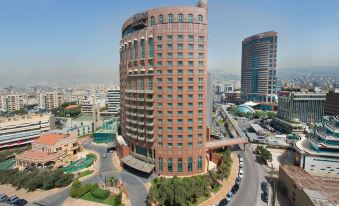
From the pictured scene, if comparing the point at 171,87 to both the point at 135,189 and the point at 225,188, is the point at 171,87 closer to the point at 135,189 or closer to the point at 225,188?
the point at 135,189

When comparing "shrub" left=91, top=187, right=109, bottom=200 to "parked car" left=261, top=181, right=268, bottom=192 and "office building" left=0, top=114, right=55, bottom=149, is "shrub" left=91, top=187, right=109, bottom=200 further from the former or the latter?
"office building" left=0, top=114, right=55, bottom=149

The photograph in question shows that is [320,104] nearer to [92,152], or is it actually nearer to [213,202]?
[213,202]

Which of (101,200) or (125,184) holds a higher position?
(125,184)

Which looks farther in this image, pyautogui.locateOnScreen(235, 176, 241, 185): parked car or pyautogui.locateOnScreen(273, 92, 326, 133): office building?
pyautogui.locateOnScreen(273, 92, 326, 133): office building

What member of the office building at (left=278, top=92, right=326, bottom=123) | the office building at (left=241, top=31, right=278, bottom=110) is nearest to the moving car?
the office building at (left=278, top=92, right=326, bottom=123)

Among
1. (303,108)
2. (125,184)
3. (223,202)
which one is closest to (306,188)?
(223,202)
